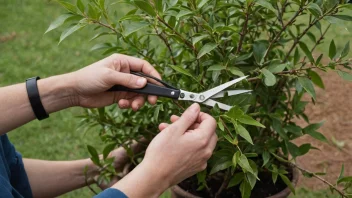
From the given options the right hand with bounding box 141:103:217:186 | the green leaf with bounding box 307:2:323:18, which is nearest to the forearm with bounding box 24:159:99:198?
the right hand with bounding box 141:103:217:186

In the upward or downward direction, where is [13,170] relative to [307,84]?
downward

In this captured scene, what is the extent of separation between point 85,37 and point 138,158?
10.9 feet

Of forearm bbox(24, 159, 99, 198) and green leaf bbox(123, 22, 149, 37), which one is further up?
green leaf bbox(123, 22, 149, 37)

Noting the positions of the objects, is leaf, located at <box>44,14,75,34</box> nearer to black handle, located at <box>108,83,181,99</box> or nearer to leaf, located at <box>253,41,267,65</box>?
black handle, located at <box>108,83,181,99</box>

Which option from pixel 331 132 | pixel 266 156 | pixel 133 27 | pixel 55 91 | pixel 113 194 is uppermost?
pixel 133 27

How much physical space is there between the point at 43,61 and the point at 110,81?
11.1ft

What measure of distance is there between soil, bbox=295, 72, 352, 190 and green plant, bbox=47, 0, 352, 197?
1071 mm

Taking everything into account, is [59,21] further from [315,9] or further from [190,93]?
[315,9]

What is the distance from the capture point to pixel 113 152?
2.29 meters

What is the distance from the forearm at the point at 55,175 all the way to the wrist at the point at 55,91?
19.4 inches

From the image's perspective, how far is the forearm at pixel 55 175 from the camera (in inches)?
86.1

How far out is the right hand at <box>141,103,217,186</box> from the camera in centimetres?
148

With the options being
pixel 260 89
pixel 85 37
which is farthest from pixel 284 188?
pixel 85 37

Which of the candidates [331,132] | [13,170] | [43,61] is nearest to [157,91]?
[13,170]
